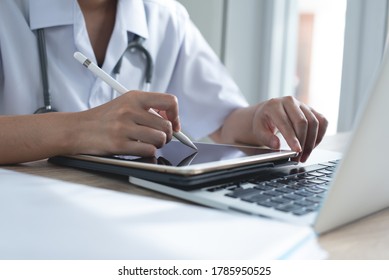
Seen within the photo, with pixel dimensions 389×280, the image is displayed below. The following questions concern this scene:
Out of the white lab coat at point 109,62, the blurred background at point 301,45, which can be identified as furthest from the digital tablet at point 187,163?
the blurred background at point 301,45

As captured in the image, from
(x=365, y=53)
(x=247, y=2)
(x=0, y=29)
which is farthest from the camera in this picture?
(x=247, y=2)

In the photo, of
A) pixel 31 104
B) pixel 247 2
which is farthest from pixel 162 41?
pixel 247 2

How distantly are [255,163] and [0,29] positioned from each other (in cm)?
63

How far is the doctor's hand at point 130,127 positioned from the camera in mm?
546

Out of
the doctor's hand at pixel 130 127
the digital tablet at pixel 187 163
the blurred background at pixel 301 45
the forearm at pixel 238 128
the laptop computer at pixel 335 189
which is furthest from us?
the blurred background at pixel 301 45

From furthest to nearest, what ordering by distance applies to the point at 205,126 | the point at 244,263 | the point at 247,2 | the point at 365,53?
the point at 247,2
the point at 365,53
the point at 205,126
the point at 244,263

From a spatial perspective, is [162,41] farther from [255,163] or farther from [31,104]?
[255,163]

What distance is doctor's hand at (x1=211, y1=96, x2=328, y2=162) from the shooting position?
2.10 feet

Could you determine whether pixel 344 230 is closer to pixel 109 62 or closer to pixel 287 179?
pixel 287 179

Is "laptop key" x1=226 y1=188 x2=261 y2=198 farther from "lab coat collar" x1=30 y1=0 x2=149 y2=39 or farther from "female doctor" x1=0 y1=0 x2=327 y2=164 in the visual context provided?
"lab coat collar" x1=30 y1=0 x2=149 y2=39

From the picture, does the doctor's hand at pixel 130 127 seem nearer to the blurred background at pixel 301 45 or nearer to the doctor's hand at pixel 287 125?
the doctor's hand at pixel 287 125

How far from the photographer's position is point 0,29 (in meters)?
0.87

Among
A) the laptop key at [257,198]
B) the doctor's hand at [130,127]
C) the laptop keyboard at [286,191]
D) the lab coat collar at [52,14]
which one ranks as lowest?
the laptop keyboard at [286,191]

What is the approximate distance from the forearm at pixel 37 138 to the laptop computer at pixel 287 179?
3cm
